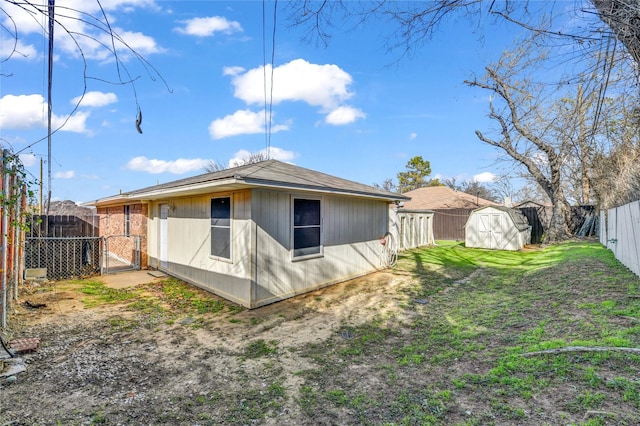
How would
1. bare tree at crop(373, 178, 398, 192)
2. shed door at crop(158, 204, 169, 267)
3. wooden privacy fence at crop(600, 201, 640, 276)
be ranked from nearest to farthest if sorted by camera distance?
wooden privacy fence at crop(600, 201, 640, 276) → shed door at crop(158, 204, 169, 267) → bare tree at crop(373, 178, 398, 192)

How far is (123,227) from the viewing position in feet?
37.5

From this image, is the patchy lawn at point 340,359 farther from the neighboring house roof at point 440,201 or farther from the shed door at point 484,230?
the neighboring house roof at point 440,201

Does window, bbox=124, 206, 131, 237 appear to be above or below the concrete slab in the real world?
above

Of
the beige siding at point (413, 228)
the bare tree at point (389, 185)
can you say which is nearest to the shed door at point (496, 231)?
the beige siding at point (413, 228)

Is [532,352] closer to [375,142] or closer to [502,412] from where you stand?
[502,412]

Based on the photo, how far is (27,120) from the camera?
3578 millimetres

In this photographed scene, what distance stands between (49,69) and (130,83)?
3.65 m

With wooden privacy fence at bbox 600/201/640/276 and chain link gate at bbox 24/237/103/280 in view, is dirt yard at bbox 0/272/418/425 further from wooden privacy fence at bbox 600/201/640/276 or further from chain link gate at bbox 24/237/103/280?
wooden privacy fence at bbox 600/201/640/276

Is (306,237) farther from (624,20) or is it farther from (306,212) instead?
(624,20)

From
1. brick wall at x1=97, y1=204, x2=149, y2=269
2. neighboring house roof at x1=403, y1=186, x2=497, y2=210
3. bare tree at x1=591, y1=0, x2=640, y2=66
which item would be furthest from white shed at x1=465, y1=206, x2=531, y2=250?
brick wall at x1=97, y1=204, x2=149, y2=269

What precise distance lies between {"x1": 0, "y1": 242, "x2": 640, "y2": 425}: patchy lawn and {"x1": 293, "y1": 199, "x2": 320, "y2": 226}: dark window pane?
176 cm

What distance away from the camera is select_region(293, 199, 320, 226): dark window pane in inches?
257

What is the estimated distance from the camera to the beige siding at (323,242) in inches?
228

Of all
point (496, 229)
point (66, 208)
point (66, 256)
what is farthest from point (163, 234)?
point (66, 208)
